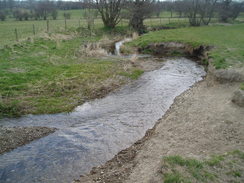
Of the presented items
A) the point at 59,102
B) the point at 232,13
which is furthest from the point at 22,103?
the point at 232,13

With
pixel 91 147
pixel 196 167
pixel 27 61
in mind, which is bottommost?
pixel 91 147

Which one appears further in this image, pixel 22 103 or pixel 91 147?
pixel 22 103

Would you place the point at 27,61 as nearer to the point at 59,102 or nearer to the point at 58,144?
the point at 59,102

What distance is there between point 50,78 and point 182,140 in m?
9.58

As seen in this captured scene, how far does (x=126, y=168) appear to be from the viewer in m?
7.06

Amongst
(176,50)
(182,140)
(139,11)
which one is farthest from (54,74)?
(139,11)

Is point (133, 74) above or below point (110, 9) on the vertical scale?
below

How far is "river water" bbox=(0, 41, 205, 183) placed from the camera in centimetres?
734

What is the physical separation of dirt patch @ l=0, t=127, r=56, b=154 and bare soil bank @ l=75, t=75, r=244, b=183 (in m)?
3.31

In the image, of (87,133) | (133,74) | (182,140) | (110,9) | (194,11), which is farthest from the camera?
(194,11)

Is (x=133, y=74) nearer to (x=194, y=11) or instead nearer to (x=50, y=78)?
(x=50, y=78)

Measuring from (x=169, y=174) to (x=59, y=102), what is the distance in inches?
308

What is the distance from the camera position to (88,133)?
9.48m

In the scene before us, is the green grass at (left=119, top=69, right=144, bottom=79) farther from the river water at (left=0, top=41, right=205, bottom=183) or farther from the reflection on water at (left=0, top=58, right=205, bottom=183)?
the river water at (left=0, top=41, right=205, bottom=183)
